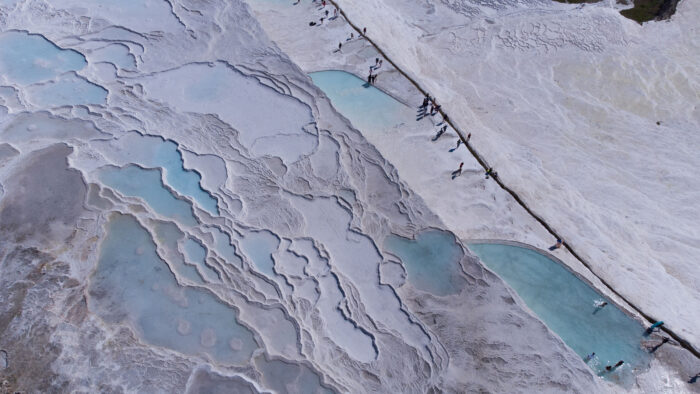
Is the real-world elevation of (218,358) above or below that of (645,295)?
below

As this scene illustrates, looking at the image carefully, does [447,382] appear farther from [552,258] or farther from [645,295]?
[645,295]

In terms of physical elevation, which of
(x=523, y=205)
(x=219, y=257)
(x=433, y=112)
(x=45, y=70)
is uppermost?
(x=433, y=112)

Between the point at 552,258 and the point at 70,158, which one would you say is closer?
the point at 552,258

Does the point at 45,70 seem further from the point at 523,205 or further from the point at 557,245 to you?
the point at 557,245

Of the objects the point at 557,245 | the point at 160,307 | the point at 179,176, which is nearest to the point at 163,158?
the point at 179,176

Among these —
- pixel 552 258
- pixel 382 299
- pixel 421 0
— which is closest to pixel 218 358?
pixel 382 299
